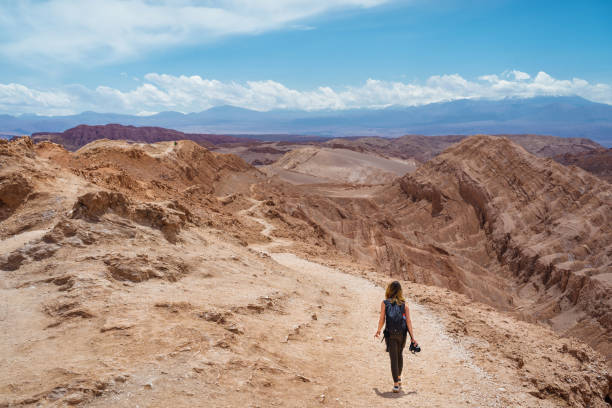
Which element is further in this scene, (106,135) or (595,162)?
(106,135)

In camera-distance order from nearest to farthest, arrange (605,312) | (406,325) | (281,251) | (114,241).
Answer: (406,325), (114,241), (281,251), (605,312)

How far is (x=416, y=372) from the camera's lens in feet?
21.0

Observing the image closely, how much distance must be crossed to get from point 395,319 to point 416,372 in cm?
157

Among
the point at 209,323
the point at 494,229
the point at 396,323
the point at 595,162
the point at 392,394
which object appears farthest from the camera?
the point at 595,162

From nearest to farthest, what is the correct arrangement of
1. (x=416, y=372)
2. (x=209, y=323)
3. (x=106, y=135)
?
(x=209, y=323) < (x=416, y=372) < (x=106, y=135)

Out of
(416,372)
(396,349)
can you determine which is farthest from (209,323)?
(416,372)

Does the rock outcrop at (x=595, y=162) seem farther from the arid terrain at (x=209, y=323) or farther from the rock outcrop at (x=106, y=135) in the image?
the rock outcrop at (x=106, y=135)


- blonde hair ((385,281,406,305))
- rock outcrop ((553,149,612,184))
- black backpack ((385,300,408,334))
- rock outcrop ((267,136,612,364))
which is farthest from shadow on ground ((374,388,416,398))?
rock outcrop ((553,149,612,184))

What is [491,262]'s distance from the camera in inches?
1120

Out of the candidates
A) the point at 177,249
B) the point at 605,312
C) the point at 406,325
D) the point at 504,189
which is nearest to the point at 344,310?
the point at 177,249

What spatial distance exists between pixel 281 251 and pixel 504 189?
864 inches

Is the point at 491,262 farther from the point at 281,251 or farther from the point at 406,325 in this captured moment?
the point at 406,325

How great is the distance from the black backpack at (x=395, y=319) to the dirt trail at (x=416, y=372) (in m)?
0.80

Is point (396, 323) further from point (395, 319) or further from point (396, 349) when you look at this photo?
point (396, 349)
